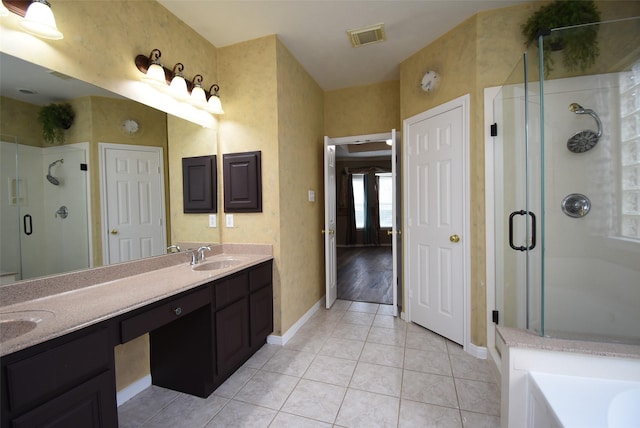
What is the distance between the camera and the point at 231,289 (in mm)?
1861

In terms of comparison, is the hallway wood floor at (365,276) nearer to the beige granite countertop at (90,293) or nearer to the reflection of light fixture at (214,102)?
the beige granite countertop at (90,293)

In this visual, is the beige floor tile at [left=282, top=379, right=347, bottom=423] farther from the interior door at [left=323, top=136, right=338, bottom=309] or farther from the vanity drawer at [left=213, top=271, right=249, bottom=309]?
the interior door at [left=323, top=136, right=338, bottom=309]

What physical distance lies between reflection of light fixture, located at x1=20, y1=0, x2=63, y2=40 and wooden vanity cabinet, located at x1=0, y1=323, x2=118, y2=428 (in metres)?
1.42

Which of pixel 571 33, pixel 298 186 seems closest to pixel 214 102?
pixel 298 186

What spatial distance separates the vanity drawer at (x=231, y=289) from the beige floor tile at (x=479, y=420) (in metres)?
1.62

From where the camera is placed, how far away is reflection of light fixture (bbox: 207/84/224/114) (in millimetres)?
2240

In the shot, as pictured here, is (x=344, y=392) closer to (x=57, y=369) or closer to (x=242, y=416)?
(x=242, y=416)

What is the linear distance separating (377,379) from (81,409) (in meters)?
1.67

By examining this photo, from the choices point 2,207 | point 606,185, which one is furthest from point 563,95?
point 2,207

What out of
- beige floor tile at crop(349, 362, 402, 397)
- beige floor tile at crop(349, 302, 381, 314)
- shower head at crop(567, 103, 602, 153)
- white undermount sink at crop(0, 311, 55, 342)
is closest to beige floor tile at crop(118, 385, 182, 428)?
white undermount sink at crop(0, 311, 55, 342)

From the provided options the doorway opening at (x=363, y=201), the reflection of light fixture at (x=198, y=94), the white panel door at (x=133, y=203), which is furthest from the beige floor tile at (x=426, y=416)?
the doorway opening at (x=363, y=201)

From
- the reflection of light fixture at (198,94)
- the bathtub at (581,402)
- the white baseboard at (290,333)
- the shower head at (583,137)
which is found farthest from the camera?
the white baseboard at (290,333)

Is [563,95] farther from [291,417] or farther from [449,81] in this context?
[291,417]

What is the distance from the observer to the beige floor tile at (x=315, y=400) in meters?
1.56
